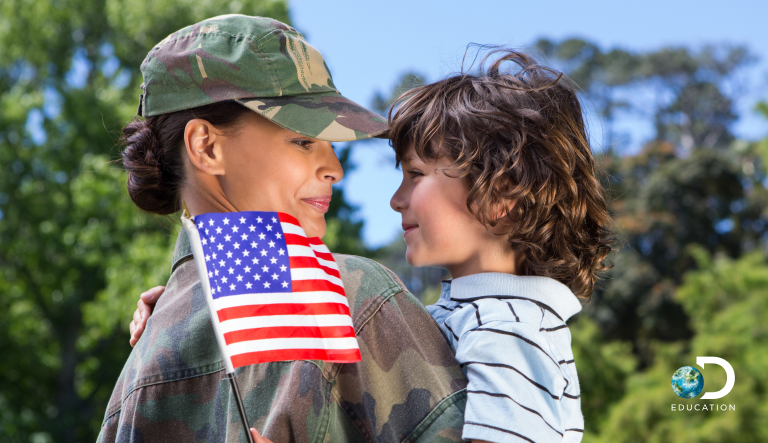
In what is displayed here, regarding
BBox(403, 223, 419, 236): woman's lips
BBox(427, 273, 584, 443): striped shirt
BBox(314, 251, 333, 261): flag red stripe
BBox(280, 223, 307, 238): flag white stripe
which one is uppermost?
BBox(280, 223, 307, 238): flag white stripe

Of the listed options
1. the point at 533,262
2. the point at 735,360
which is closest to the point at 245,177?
the point at 533,262

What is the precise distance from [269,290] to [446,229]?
64cm

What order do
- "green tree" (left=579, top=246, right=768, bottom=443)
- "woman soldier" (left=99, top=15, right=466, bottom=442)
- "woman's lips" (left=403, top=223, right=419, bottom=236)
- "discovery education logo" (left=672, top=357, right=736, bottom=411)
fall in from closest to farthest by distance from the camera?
"woman soldier" (left=99, top=15, right=466, bottom=442) → "woman's lips" (left=403, top=223, right=419, bottom=236) → "discovery education logo" (left=672, top=357, right=736, bottom=411) → "green tree" (left=579, top=246, right=768, bottom=443)

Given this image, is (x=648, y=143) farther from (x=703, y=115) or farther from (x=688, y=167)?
(x=703, y=115)

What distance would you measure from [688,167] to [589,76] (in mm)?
15352

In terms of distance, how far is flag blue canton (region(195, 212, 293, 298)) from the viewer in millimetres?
1348

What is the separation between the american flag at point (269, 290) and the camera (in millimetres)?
1271

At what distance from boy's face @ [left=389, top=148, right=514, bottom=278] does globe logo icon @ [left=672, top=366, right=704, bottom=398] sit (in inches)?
312

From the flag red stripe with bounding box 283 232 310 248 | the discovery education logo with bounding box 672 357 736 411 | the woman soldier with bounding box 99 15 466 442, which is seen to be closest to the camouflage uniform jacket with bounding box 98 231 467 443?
the woman soldier with bounding box 99 15 466 442

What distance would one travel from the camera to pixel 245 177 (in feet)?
4.95

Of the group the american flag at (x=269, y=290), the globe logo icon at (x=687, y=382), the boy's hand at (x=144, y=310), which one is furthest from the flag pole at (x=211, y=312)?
the globe logo icon at (x=687, y=382)

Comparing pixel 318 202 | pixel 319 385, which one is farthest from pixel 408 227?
pixel 319 385

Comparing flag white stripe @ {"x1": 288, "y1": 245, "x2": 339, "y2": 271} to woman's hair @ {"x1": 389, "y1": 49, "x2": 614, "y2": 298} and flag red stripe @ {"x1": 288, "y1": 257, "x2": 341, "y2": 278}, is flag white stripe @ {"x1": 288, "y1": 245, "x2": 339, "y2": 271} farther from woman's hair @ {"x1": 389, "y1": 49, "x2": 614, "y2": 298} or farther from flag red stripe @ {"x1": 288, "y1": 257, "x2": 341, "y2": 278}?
woman's hair @ {"x1": 389, "y1": 49, "x2": 614, "y2": 298}

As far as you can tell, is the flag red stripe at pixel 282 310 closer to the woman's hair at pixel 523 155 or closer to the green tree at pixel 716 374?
the woman's hair at pixel 523 155
